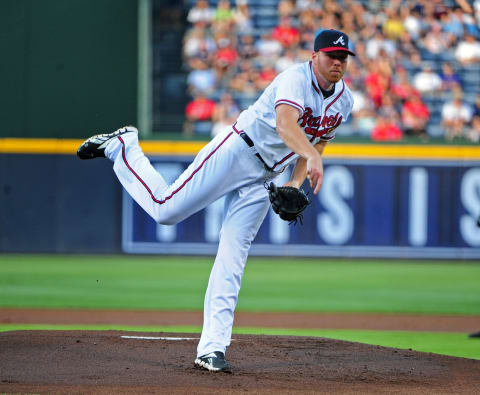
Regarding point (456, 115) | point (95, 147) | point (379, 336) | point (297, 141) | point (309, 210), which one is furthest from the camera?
point (456, 115)

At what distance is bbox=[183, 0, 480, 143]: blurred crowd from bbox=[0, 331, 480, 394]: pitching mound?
791cm

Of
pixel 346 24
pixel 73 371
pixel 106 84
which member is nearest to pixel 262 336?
pixel 73 371

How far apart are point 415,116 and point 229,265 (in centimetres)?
929

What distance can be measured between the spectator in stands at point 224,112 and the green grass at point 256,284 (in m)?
2.09

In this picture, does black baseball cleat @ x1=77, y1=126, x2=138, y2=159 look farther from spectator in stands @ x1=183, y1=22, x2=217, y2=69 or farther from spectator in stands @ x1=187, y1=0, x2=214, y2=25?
spectator in stands @ x1=187, y1=0, x2=214, y2=25

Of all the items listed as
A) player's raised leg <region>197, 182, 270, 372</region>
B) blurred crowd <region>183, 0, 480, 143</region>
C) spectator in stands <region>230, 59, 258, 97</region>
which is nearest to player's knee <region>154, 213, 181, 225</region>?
player's raised leg <region>197, 182, 270, 372</region>

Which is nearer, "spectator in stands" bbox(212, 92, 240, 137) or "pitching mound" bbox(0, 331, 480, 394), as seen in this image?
"pitching mound" bbox(0, 331, 480, 394)

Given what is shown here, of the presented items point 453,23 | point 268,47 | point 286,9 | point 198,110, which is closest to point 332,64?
point 198,110

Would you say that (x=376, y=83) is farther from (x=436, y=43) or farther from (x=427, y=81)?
(x=436, y=43)

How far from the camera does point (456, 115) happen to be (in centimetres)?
1347

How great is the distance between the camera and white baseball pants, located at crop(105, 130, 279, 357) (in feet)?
15.3

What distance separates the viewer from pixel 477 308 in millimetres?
8672

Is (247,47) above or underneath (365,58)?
above

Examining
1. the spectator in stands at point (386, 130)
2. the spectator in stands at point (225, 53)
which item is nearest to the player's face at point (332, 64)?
the spectator in stands at point (386, 130)
